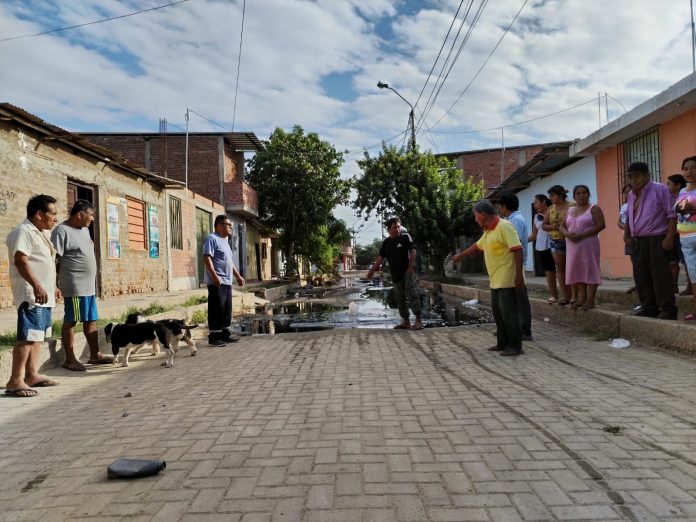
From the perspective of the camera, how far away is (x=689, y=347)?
Answer: 468 centimetres

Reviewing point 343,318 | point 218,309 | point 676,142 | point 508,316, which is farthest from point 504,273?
point 676,142

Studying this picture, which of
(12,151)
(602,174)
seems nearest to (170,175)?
(12,151)

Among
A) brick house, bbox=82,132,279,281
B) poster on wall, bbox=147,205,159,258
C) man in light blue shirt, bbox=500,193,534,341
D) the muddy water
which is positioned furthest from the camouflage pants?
brick house, bbox=82,132,279,281

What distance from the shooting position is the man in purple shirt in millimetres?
5254

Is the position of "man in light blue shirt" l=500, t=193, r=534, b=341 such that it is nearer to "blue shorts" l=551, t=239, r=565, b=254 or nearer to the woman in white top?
"blue shorts" l=551, t=239, r=565, b=254

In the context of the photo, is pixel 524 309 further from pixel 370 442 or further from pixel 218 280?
pixel 218 280

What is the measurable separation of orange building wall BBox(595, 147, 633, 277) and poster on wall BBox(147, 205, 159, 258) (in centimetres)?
1260

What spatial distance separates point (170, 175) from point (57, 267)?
18.6 metres

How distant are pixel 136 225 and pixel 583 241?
12.0m

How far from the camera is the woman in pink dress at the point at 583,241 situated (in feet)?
20.3

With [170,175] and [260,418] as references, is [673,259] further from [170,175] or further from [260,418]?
[170,175]

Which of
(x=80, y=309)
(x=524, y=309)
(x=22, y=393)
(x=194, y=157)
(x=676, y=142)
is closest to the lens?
(x=22, y=393)

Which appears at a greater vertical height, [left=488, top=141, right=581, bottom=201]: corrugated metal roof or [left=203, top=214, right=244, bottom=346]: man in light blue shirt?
[left=488, top=141, right=581, bottom=201]: corrugated metal roof

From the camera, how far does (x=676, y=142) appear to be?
9195mm
